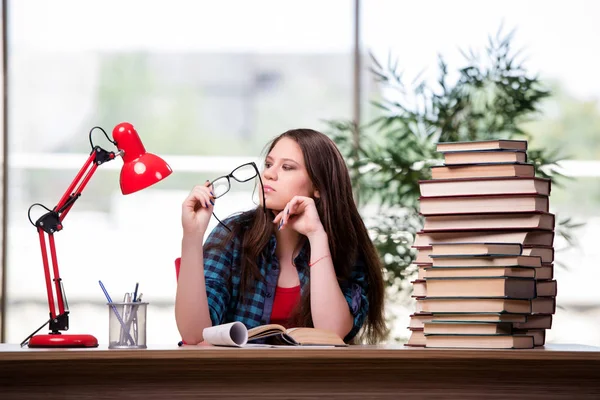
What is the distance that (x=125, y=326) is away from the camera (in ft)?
5.75

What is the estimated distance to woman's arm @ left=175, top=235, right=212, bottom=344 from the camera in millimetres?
2092

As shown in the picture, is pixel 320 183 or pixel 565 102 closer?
pixel 320 183

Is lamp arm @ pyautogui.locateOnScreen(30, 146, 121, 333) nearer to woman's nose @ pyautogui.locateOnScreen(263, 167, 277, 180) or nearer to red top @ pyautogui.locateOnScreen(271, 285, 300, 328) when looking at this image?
woman's nose @ pyautogui.locateOnScreen(263, 167, 277, 180)

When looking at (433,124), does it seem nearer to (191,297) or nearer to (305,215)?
(305,215)

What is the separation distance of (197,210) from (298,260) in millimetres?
508

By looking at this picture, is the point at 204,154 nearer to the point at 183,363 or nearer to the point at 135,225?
the point at 135,225

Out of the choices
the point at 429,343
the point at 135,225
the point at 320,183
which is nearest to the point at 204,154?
the point at 135,225

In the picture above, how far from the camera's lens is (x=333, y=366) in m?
1.66

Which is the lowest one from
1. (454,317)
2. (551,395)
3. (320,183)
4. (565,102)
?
(551,395)

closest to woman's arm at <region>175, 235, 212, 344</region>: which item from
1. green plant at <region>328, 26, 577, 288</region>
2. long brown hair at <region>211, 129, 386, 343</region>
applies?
long brown hair at <region>211, 129, 386, 343</region>

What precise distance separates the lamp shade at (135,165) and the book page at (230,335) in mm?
380

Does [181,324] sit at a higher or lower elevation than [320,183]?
lower

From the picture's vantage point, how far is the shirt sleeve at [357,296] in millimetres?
2361

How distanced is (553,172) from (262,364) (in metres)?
2.21
